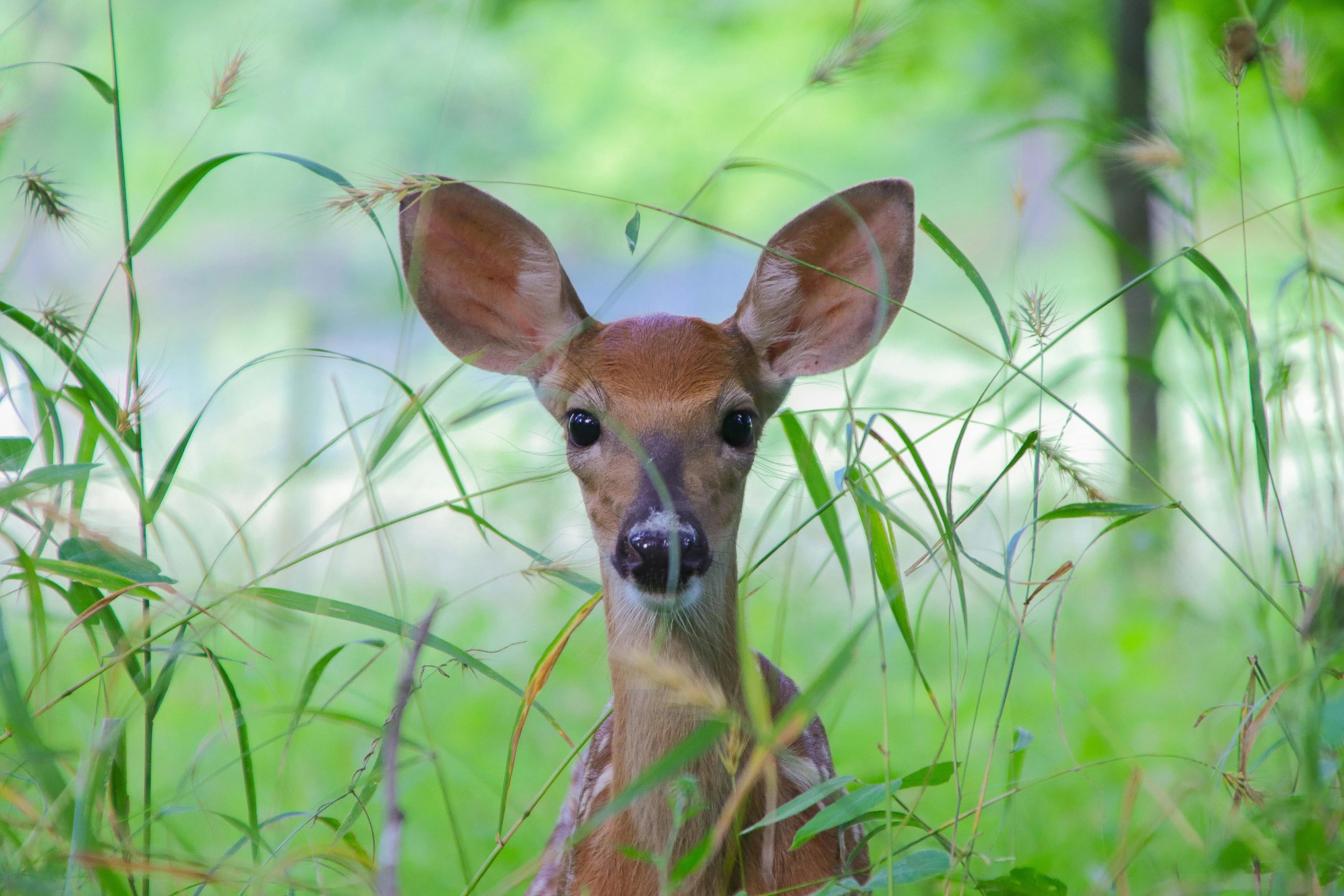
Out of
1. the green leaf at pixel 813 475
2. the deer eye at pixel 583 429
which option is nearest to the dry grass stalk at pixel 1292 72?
the green leaf at pixel 813 475

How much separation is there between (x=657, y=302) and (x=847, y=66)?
341 inches

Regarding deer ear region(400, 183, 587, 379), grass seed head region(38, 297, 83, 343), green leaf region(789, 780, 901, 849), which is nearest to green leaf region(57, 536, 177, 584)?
grass seed head region(38, 297, 83, 343)

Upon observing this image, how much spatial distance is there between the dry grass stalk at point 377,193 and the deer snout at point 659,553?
0.70 metres

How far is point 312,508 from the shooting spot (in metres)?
5.30

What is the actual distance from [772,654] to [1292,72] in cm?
176

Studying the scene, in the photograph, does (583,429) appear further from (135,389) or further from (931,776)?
(931,776)

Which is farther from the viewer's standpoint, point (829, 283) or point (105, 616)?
point (829, 283)

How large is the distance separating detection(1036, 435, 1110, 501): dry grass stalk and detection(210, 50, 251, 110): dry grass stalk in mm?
1569

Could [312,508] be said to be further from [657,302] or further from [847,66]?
[657,302]

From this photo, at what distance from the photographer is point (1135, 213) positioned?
7.30m

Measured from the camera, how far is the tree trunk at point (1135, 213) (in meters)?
6.69

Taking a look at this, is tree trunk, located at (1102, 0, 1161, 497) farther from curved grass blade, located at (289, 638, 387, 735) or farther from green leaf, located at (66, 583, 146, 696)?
green leaf, located at (66, 583, 146, 696)

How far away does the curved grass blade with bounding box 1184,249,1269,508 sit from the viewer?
1937 mm

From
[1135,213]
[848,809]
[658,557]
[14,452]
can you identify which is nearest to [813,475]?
[658,557]
